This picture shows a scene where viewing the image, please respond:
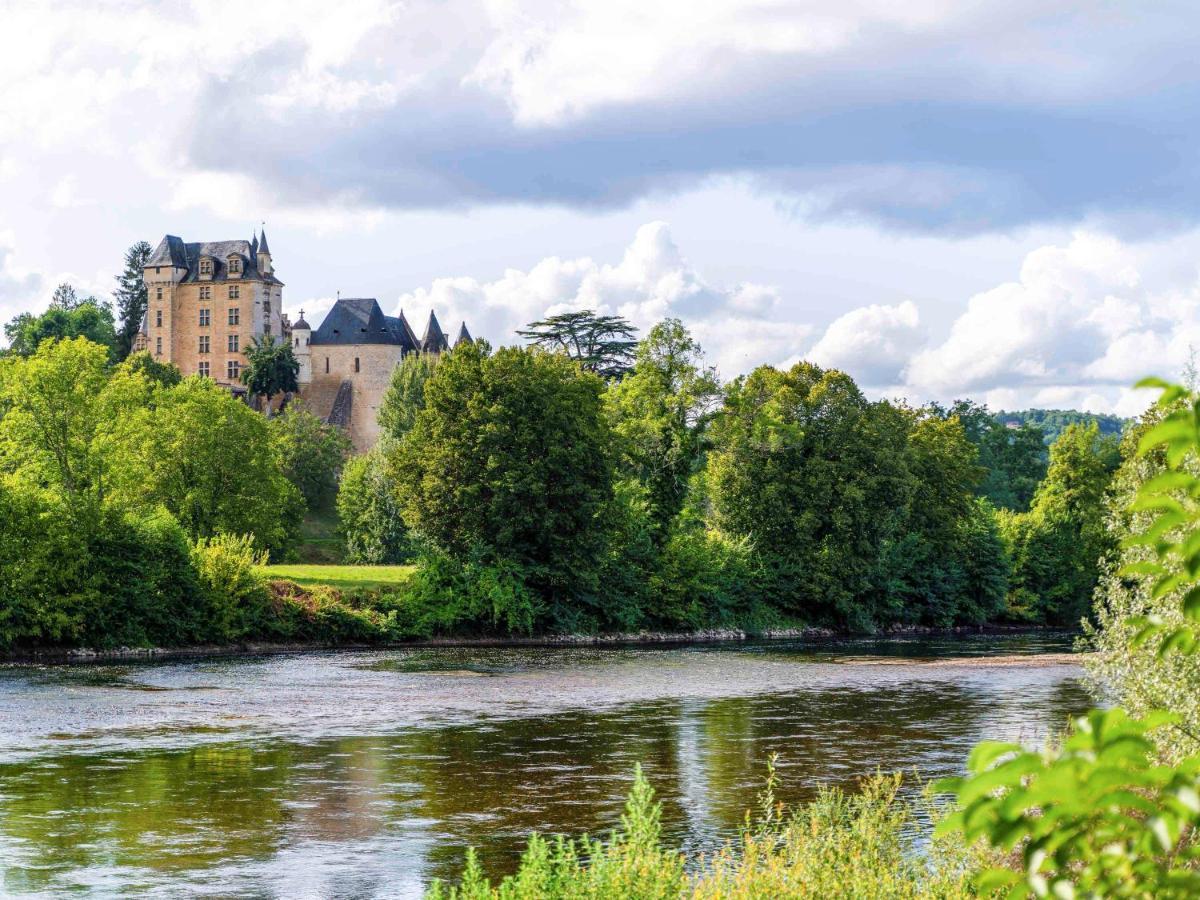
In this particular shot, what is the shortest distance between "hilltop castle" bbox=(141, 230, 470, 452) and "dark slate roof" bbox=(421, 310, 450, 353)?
0.42 m

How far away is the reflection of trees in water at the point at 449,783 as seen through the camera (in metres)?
20.2

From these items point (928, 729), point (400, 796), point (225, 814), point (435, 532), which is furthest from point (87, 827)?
point (435, 532)

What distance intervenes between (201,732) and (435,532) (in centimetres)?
3519

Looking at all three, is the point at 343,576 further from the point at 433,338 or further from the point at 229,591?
the point at 433,338

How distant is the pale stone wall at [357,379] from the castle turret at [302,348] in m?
0.72


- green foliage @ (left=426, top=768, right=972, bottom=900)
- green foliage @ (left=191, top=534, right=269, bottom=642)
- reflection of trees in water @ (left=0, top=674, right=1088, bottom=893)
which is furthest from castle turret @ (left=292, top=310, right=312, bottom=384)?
green foliage @ (left=426, top=768, right=972, bottom=900)

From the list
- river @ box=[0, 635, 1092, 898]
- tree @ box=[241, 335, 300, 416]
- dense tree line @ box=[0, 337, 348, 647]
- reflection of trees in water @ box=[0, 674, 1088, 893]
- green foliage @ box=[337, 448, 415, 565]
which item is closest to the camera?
river @ box=[0, 635, 1092, 898]

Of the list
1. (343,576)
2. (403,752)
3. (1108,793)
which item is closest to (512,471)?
(343,576)

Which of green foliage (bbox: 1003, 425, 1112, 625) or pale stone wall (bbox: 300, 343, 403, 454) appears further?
pale stone wall (bbox: 300, 343, 403, 454)

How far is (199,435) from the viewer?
74.9m

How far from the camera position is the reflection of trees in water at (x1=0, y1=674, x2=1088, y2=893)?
2019cm

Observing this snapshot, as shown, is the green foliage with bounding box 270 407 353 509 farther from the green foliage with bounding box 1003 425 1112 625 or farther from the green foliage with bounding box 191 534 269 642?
the green foliage with bounding box 1003 425 1112 625

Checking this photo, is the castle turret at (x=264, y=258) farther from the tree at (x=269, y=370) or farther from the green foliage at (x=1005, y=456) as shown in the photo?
the green foliage at (x=1005, y=456)

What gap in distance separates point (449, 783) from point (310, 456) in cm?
9177
